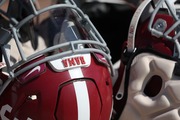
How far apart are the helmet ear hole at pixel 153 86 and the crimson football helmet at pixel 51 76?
4.5 inches

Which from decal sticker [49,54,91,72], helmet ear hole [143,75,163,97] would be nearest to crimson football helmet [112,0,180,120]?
helmet ear hole [143,75,163,97]

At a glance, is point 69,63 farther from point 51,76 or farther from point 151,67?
point 151,67

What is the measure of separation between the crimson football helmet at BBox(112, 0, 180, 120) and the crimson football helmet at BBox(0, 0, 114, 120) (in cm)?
10

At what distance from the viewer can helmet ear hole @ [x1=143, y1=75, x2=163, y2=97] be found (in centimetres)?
84

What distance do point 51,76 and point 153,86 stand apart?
9.1 inches

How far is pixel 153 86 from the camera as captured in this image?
2.78 feet

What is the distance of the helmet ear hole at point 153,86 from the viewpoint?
0.84 m

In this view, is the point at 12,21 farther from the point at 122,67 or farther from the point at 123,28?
the point at 123,28

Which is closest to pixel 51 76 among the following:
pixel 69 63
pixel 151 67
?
pixel 69 63

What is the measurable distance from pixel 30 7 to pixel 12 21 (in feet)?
0.14

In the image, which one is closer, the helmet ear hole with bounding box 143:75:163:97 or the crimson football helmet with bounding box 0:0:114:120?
the crimson football helmet with bounding box 0:0:114:120

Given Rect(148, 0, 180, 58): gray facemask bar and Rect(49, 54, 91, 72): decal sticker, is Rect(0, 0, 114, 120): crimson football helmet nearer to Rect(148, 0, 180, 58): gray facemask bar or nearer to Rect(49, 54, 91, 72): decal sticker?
Rect(49, 54, 91, 72): decal sticker

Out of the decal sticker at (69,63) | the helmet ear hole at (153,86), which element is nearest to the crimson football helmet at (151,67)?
the helmet ear hole at (153,86)

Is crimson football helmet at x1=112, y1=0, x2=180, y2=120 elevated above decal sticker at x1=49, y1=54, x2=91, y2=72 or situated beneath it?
situated beneath
